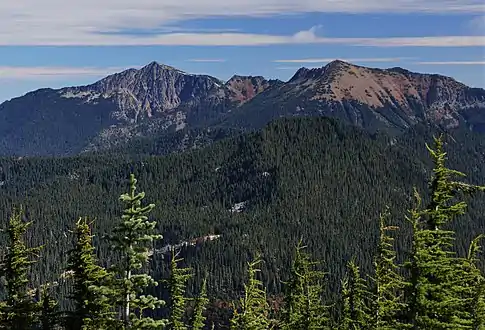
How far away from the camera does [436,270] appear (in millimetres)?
25250

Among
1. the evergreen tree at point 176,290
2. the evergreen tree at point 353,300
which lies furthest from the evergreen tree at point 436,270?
the evergreen tree at point 176,290

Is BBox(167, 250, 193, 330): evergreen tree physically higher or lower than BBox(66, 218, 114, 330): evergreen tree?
lower

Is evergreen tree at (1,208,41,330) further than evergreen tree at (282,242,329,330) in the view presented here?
No

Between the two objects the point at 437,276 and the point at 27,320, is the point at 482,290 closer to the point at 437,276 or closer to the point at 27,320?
the point at 437,276

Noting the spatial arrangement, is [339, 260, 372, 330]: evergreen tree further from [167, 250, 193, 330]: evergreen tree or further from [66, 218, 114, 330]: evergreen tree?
[66, 218, 114, 330]: evergreen tree

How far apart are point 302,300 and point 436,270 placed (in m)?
29.2

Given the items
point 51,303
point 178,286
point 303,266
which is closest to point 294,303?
point 303,266

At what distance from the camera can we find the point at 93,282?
32.2 m

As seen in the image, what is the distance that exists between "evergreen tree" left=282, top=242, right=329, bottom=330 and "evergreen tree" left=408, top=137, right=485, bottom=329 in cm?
2169

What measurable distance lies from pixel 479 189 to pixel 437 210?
1.96 metres

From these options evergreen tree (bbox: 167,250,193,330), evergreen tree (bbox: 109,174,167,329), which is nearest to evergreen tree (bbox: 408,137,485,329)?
evergreen tree (bbox: 109,174,167,329)

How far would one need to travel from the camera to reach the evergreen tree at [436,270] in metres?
25.2

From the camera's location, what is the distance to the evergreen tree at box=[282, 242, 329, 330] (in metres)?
47.5

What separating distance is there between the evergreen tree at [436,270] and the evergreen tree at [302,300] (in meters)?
21.7
